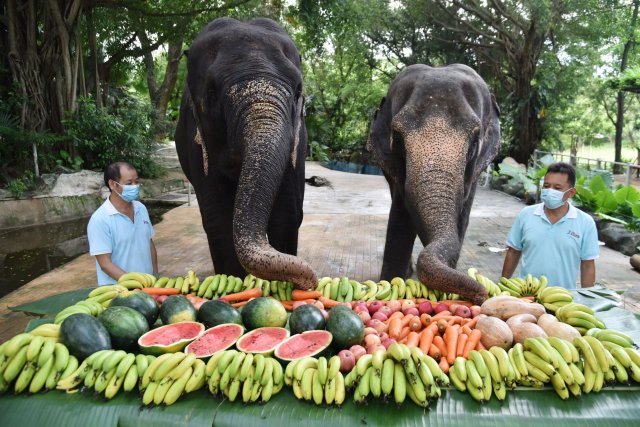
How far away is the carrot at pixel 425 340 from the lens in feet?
8.33

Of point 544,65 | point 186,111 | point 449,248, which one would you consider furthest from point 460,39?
point 449,248

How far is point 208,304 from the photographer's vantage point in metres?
2.90

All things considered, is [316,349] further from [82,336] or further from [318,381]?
[82,336]

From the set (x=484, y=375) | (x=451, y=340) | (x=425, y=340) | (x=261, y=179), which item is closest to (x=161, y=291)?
(x=261, y=179)

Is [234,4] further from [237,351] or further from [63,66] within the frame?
[237,351]

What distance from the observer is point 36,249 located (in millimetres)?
8914

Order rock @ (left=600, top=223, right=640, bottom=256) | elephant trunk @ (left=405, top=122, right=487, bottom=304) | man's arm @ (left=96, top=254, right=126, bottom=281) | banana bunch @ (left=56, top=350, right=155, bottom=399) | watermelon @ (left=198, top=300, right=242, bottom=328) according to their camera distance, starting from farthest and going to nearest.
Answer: rock @ (left=600, top=223, right=640, bottom=256)
man's arm @ (left=96, top=254, right=126, bottom=281)
elephant trunk @ (left=405, top=122, right=487, bottom=304)
watermelon @ (left=198, top=300, right=242, bottom=328)
banana bunch @ (left=56, top=350, right=155, bottom=399)

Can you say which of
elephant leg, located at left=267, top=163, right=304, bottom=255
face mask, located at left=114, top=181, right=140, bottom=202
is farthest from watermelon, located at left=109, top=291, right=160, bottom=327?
elephant leg, located at left=267, top=163, right=304, bottom=255

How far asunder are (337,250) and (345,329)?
5596 mm

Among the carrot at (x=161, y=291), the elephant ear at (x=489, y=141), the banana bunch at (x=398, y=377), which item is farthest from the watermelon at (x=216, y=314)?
the elephant ear at (x=489, y=141)

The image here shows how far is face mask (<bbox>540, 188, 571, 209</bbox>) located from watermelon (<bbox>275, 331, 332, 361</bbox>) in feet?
7.54

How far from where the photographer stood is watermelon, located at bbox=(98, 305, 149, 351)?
2.61 meters

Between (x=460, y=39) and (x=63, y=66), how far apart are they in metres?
16.2

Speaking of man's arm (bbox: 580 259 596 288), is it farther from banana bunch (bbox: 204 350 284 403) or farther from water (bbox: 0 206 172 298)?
water (bbox: 0 206 172 298)
